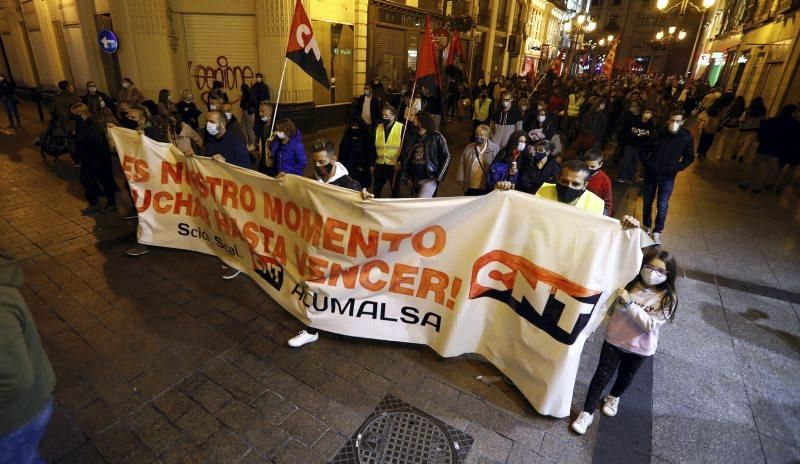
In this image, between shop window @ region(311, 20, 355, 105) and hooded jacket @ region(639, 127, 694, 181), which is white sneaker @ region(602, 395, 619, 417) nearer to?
hooded jacket @ region(639, 127, 694, 181)

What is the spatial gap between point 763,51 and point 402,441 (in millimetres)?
22209

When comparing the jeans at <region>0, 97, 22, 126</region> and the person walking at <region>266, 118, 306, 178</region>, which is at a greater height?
the person walking at <region>266, 118, 306, 178</region>

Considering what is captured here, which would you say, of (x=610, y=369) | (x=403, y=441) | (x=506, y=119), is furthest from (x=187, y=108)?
(x=610, y=369)

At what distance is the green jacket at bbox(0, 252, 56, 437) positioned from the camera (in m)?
1.79

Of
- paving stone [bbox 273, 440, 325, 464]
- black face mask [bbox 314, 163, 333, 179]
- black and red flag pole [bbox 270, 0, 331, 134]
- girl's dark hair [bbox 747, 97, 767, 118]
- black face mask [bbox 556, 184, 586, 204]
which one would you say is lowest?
paving stone [bbox 273, 440, 325, 464]

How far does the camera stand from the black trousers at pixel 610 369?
3035mm

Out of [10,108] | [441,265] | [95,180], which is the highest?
[441,265]

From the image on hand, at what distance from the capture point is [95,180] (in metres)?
7.15

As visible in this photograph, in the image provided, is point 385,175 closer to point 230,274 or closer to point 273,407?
point 230,274

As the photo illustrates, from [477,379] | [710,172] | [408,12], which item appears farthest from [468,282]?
[408,12]

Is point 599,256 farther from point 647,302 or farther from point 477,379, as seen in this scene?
point 477,379

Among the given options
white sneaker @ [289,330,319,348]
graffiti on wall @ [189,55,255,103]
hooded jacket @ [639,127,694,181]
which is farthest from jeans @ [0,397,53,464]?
graffiti on wall @ [189,55,255,103]

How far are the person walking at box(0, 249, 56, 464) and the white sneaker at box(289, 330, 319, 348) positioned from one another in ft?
6.38

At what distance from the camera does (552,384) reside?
3.14 m
